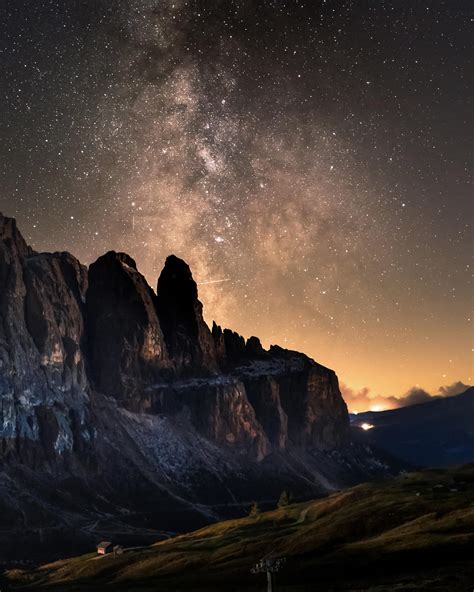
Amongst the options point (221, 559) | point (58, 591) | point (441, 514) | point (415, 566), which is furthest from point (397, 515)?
point (58, 591)

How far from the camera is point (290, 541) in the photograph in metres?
146

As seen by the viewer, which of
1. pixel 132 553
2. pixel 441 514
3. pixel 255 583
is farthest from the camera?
pixel 132 553

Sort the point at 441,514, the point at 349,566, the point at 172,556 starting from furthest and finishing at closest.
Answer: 1. the point at 172,556
2. the point at 441,514
3. the point at 349,566

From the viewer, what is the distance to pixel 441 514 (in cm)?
12825

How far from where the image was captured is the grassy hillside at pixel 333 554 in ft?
305

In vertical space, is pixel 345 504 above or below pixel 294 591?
above

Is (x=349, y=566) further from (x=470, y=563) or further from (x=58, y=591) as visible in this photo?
(x=58, y=591)

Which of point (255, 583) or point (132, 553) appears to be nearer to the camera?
point (255, 583)

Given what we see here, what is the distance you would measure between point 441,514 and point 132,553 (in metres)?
90.7

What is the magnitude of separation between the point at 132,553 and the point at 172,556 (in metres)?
28.4

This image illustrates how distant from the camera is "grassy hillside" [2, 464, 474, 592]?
305ft

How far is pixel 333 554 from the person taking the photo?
121 meters

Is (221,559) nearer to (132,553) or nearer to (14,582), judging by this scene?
(132,553)

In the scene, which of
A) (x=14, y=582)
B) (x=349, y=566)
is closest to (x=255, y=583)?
(x=349, y=566)
